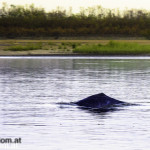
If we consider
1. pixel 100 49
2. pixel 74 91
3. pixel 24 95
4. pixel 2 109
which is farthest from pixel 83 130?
pixel 100 49

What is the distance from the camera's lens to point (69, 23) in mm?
137500

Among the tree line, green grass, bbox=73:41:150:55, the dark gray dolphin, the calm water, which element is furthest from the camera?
the tree line

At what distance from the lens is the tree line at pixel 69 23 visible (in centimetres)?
12888

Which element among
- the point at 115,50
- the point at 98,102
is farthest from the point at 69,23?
the point at 98,102

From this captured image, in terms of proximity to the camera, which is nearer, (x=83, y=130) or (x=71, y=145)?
(x=71, y=145)

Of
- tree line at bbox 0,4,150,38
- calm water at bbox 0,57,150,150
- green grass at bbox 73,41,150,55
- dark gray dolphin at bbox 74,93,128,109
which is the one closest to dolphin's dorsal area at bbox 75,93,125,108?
dark gray dolphin at bbox 74,93,128,109

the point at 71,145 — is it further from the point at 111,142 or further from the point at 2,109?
the point at 2,109

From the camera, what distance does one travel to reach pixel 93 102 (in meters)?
20.9

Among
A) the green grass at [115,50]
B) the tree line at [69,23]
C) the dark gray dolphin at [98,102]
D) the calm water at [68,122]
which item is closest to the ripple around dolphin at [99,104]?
the dark gray dolphin at [98,102]

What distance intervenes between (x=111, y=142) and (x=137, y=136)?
3.06ft

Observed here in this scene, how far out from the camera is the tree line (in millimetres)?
128875

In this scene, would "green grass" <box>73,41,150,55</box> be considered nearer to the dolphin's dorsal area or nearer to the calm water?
the calm water

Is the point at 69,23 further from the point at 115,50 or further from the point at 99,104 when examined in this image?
the point at 99,104

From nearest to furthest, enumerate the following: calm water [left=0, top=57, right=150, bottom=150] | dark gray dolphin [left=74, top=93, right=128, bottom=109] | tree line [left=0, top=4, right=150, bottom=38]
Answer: calm water [left=0, top=57, right=150, bottom=150] < dark gray dolphin [left=74, top=93, right=128, bottom=109] < tree line [left=0, top=4, right=150, bottom=38]
